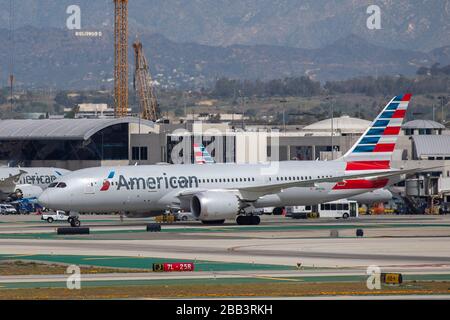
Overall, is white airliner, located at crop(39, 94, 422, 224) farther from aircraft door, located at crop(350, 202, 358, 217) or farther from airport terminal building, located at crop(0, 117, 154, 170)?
airport terminal building, located at crop(0, 117, 154, 170)

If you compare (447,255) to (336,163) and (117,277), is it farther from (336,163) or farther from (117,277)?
(336,163)

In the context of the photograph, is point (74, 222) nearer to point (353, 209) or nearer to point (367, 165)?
point (367, 165)

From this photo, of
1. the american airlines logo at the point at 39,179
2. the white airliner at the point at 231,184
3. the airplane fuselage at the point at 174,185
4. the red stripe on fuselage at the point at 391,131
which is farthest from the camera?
the american airlines logo at the point at 39,179

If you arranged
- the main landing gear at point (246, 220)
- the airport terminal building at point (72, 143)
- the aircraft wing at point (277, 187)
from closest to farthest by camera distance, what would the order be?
the aircraft wing at point (277, 187) < the main landing gear at point (246, 220) < the airport terminal building at point (72, 143)

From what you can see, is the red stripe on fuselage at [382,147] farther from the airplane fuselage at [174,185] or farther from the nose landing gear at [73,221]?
the nose landing gear at [73,221]

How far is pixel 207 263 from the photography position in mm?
57688

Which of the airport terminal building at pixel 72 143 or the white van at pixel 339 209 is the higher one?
the airport terminal building at pixel 72 143

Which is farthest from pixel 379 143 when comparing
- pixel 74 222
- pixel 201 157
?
pixel 74 222

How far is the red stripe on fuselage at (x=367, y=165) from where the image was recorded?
→ 10038 centimetres

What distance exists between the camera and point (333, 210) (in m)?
117

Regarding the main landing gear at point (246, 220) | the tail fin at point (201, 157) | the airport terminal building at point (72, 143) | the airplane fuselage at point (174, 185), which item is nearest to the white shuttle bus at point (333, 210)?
the tail fin at point (201, 157)

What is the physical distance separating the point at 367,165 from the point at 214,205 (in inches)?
612

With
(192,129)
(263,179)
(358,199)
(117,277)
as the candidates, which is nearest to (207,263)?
(117,277)

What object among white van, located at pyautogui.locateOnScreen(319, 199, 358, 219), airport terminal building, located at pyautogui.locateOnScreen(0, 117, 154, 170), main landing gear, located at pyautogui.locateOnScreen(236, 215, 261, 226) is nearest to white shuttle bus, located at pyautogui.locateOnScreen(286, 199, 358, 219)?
white van, located at pyautogui.locateOnScreen(319, 199, 358, 219)
